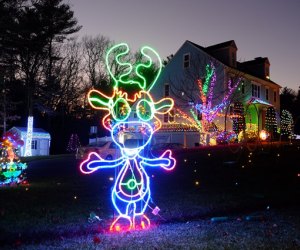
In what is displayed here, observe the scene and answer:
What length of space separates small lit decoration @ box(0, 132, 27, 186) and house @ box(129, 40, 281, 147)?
1851cm

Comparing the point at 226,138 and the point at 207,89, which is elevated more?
the point at 207,89

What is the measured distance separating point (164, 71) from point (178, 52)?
2.52m

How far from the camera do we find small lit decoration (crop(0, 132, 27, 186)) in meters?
13.9

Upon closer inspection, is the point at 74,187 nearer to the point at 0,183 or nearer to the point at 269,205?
the point at 0,183

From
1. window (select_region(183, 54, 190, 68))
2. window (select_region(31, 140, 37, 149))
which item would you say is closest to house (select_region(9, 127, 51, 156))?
window (select_region(31, 140, 37, 149))

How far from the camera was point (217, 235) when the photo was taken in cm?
664

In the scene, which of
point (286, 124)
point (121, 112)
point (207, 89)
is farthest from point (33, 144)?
point (121, 112)

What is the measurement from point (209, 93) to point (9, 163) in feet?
71.6

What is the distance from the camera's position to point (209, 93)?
1305 inches

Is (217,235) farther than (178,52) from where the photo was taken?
No

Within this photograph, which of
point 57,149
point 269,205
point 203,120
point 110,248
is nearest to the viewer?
point 110,248

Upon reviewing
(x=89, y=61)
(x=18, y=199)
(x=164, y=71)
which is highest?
(x=89, y=61)

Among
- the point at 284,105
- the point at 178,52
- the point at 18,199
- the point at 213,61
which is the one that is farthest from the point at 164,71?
the point at 18,199

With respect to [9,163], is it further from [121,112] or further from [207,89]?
[207,89]
